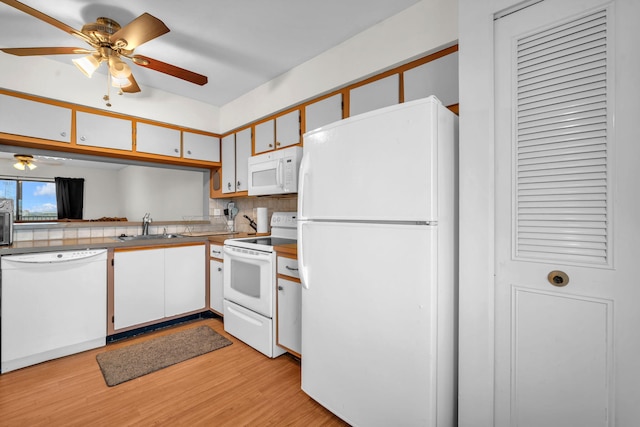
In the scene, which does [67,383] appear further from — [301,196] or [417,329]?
[417,329]

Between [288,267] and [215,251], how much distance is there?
126cm

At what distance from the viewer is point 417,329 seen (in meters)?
1.26

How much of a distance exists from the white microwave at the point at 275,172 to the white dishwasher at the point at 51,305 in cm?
145

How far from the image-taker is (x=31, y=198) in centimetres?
265

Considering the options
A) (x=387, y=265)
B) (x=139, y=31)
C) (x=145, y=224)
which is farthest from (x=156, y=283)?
(x=387, y=265)

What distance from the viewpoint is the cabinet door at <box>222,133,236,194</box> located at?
3.47m

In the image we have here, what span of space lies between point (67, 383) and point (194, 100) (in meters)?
2.93

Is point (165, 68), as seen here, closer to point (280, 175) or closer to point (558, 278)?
point (280, 175)

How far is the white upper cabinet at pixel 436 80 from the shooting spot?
5.63ft

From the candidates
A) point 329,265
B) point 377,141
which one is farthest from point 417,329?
point 377,141

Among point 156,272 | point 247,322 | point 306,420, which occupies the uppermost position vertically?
point 156,272

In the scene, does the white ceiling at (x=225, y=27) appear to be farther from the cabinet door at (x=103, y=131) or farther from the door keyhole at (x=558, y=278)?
the door keyhole at (x=558, y=278)

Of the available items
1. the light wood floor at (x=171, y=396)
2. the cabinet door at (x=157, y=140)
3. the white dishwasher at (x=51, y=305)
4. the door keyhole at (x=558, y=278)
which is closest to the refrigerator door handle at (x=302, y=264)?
the light wood floor at (x=171, y=396)

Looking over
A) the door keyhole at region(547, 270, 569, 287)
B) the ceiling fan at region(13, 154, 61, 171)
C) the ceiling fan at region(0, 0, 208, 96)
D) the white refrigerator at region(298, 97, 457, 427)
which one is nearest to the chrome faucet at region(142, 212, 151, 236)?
the ceiling fan at region(13, 154, 61, 171)
